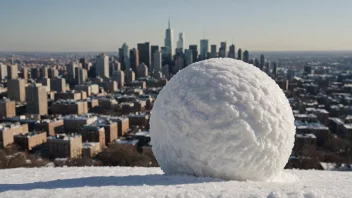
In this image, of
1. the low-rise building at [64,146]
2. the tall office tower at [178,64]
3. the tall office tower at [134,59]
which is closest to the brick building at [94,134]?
the low-rise building at [64,146]

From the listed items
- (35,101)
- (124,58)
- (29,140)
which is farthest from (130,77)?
(29,140)

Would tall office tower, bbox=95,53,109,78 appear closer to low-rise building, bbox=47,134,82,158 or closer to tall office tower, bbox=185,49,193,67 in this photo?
tall office tower, bbox=185,49,193,67

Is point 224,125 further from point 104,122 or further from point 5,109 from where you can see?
point 5,109

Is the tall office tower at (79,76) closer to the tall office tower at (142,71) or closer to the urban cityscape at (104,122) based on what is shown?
the urban cityscape at (104,122)

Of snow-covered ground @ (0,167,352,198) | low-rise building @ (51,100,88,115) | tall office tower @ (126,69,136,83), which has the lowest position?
low-rise building @ (51,100,88,115)

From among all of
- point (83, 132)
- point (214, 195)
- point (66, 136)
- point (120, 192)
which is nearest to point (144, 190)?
point (120, 192)

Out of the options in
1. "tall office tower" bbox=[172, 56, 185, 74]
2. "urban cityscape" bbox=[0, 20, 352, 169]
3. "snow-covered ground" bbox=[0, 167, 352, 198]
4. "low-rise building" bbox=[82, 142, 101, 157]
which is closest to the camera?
"snow-covered ground" bbox=[0, 167, 352, 198]

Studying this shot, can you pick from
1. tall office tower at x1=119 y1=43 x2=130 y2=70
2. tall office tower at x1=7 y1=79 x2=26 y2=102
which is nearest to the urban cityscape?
tall office tower at x1=7 y1=79 x2=26 y2=102
